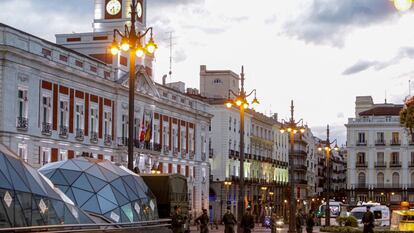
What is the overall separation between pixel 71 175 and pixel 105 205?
1.69 meters

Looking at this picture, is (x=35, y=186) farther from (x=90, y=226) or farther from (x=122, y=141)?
(x=122, y=141)

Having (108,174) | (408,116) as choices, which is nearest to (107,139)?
(108,174)

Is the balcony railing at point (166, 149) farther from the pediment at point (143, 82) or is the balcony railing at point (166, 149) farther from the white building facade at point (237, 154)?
the white building facade at point (237, 154)

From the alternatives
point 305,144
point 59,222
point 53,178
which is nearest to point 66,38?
point 53,178

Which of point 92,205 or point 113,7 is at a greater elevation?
point 113,7

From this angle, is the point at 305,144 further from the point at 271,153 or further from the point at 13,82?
the point at 13,82

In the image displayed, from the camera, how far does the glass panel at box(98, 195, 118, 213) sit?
23.1m

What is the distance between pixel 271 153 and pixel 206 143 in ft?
114

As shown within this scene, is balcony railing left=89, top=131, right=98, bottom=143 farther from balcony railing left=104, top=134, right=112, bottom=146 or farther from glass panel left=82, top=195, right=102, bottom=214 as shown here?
glass panel left=82, top=195, right=102, bottom=214

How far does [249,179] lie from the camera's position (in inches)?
4353

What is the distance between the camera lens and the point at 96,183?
23.9 meters

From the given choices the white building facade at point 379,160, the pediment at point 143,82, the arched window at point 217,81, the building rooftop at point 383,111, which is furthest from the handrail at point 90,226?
the building rooftop at point 383,111

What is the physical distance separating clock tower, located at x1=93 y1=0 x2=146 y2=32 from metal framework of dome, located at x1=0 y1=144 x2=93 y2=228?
200 feet

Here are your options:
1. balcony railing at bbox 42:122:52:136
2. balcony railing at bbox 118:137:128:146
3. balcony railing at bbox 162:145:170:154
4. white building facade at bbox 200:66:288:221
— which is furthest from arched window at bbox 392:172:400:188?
balcony railing at bbox 42:122:52:136
